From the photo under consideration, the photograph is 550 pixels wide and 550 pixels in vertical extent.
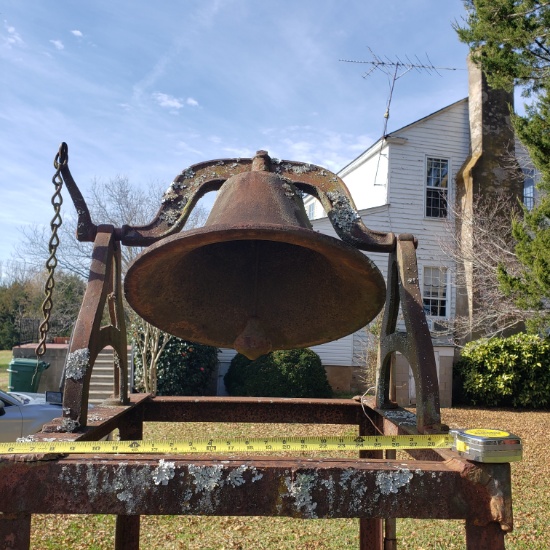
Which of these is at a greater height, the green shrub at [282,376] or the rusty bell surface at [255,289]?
the rusty bell surface at [255,289]

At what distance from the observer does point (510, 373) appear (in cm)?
1302

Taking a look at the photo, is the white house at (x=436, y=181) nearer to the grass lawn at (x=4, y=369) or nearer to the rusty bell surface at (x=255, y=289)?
the grass lawn at (x=4, y=369)

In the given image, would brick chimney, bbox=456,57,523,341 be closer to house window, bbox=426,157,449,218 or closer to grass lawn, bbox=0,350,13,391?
house window, bbox=426,157,449,218

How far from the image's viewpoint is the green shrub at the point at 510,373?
13016 millimetres

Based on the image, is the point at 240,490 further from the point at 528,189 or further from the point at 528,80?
the point at 528,189

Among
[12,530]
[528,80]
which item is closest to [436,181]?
[528,80]

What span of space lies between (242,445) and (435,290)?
1422 cm

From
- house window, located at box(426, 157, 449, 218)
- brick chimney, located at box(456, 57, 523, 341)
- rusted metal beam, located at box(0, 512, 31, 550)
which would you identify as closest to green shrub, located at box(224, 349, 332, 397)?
brick chimney, located at box(456, 57, 523, 341)

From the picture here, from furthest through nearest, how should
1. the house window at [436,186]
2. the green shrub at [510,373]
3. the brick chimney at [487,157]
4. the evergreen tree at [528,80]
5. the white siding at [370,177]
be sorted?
the house window at [436,186]
the white siding at [370,177]
the brick chimney at [487,157]
the green shrub at [510,373]
the evergreen tree at [528,80]

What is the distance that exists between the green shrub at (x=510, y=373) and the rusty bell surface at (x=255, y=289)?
1150 centimetres

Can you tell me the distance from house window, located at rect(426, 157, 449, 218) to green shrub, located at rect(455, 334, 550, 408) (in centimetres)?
420

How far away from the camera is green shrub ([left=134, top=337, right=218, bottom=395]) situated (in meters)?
12.3

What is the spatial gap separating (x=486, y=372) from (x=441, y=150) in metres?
6.38

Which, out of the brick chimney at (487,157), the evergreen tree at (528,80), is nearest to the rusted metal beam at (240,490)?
the evergreen tree at (528,80)
